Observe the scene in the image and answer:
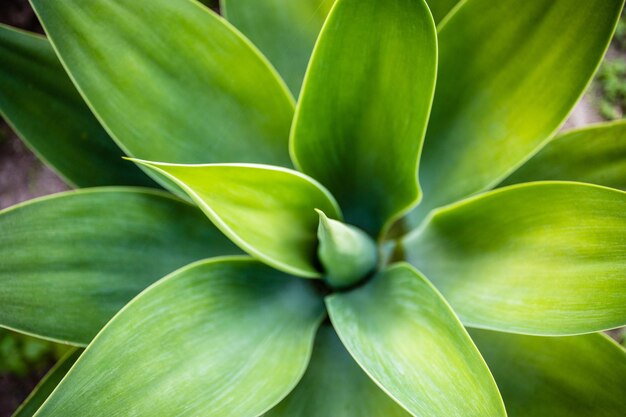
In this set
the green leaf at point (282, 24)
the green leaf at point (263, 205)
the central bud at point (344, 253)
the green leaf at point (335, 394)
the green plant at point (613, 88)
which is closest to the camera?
the green leaf at point (263, 205)

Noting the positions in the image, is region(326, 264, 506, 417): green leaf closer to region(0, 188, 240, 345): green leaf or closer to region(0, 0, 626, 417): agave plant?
region(0, 0, 626, 417): agave plant

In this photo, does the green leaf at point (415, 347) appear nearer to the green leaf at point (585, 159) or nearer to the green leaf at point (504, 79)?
the green leaf at point (504, 79)

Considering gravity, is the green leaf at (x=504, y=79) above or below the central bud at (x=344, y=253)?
above

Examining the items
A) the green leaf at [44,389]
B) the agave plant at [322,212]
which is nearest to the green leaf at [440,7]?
the agave plant at [322,212]

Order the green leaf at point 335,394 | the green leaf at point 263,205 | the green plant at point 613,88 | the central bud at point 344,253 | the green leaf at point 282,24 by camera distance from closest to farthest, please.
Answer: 1. the green leaf at point 263,205
2. the central bud at point 344,253
3. the green leaf at point 335,394
4. the green leaf at point 282,24
5. the green plant at point 613,88

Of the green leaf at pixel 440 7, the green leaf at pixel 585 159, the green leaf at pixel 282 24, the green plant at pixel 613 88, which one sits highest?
the green leaf at pixel 282 24

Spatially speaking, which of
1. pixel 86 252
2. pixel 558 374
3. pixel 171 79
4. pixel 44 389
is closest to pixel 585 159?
pixel 558 374
